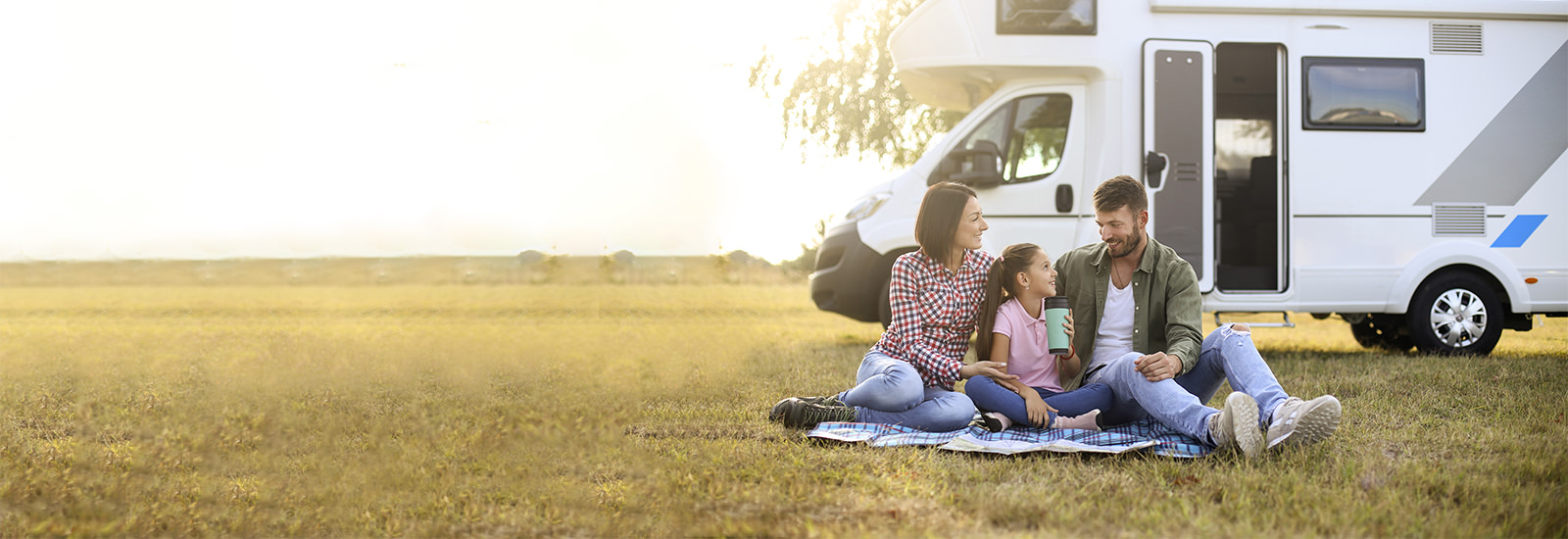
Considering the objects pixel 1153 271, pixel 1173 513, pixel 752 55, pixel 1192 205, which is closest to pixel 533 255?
pixel 1153 271

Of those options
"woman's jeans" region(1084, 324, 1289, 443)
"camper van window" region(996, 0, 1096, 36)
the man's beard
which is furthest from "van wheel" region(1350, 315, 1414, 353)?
the man's beard

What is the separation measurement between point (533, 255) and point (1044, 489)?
3181 millimetres

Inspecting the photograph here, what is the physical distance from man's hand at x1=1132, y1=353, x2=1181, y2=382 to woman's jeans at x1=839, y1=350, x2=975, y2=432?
30.2 inches

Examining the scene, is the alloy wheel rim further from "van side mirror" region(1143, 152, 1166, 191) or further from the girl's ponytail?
the girl's ponytail

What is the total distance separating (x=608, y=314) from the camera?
5.78m

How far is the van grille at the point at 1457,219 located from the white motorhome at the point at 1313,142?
0.05ft

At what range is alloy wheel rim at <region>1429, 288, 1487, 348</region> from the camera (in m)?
7.18

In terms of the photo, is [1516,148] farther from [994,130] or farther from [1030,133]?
[994,130]

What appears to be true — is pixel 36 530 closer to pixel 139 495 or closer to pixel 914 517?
pixel 139 495

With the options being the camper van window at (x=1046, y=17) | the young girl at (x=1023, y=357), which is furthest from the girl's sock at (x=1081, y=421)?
the camper van window at (x=1046, y=17)

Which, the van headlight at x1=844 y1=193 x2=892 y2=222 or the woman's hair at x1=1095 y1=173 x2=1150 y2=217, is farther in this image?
the van headlight at x1=844 y1=193 x2=892 y2=222

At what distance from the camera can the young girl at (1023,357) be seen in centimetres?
386

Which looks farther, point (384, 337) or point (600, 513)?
point (384, 337)

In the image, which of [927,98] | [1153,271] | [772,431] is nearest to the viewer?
[1153,271]
